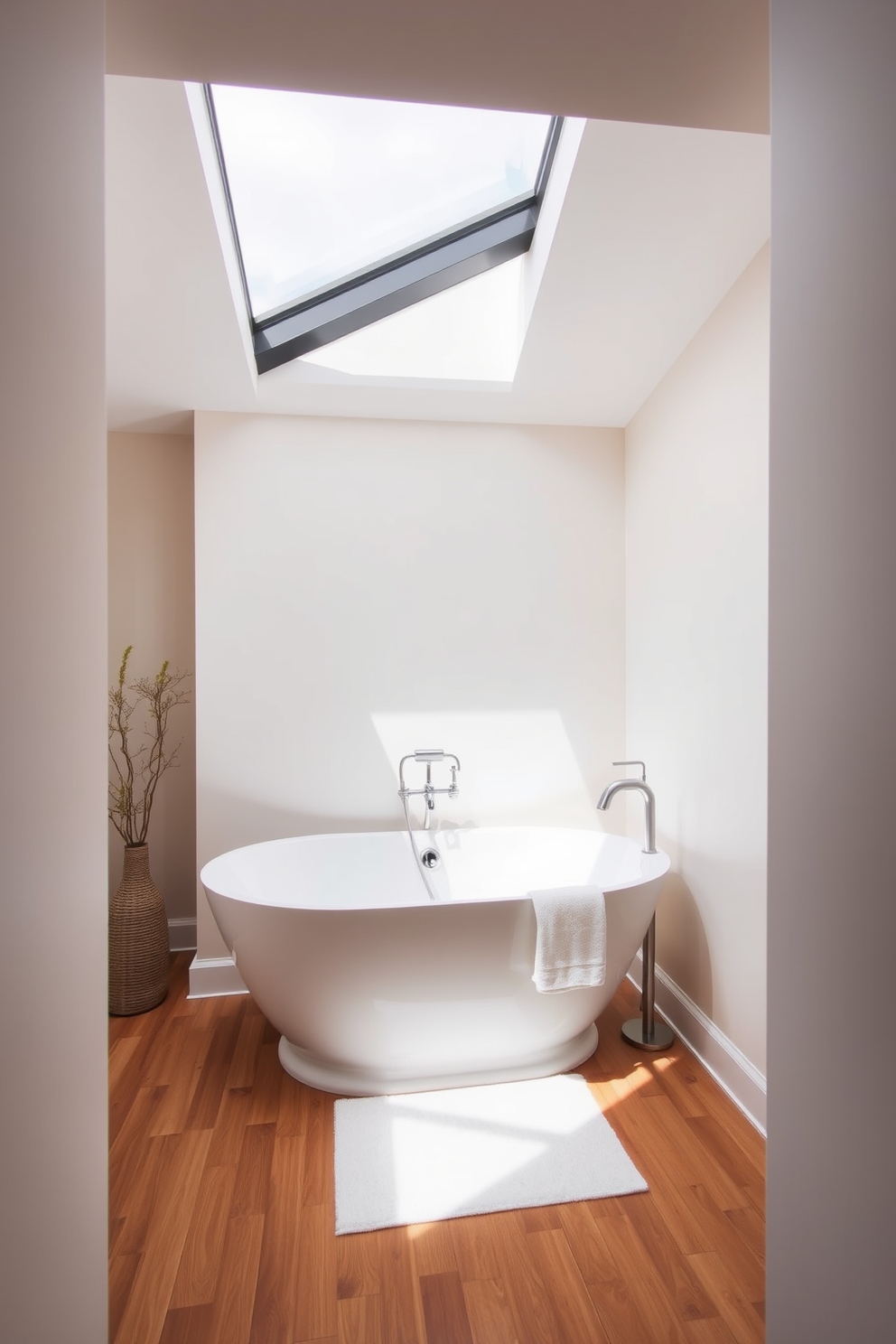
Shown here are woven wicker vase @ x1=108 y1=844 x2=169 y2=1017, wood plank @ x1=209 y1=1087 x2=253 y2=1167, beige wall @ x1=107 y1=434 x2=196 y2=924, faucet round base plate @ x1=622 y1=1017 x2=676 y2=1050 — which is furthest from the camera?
beige wall @ x1=107 y1=434 x2=196 y2=924

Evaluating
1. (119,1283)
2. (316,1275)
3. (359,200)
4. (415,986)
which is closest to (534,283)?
(359,200)

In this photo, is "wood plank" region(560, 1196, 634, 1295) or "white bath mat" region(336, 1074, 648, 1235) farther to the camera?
"white bath mat" region(336, 1074, 648, 1235)

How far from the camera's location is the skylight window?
79.9 inches

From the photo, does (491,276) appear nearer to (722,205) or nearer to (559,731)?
(722,205)

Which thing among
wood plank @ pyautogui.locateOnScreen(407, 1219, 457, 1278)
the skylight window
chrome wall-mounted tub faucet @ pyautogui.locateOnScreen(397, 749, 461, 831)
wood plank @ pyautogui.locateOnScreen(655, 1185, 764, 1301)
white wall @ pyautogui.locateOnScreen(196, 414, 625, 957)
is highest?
the skylight window

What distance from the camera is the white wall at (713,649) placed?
2123mm

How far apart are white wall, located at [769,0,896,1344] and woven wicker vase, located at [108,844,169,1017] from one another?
8.20ft

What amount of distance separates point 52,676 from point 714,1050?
2300mm

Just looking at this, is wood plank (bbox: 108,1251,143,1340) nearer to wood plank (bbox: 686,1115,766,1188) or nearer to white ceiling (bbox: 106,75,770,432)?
wood plank (bbox: 686,1115,766,1188)

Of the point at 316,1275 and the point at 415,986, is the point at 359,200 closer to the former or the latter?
the point at 415,986

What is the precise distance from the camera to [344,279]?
270cm

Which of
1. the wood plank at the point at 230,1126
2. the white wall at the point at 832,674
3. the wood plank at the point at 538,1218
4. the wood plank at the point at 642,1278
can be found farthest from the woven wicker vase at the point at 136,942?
the white wall at the point at 832,674

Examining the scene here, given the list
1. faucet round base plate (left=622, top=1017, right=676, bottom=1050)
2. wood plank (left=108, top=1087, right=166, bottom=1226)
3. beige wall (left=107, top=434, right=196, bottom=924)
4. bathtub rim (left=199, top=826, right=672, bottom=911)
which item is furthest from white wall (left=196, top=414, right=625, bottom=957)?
faucet round base plate (left=622, top=1017, right=676, bottom=1050)

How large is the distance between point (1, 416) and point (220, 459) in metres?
2.41
